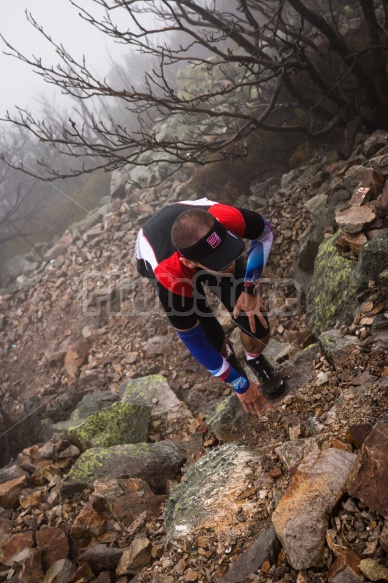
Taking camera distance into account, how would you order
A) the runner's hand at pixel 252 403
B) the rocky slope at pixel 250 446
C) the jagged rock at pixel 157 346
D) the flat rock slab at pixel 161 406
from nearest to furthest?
the rocky slope at pixel 250 446, the runner's hand at pixel 252 403, the flat rock slab at pixel 161 406, the jagged rock at pixel 157 346

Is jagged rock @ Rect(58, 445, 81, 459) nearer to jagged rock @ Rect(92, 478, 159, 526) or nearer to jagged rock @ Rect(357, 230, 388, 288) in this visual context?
jagged rock @ Rect(92, 478, 159, 526)

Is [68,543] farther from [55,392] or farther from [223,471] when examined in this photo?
[55,392]

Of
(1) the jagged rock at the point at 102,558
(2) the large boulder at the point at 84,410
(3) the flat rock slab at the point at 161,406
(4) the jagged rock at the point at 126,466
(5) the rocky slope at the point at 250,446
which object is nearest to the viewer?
(5) the rocky slope at the point at 250,446

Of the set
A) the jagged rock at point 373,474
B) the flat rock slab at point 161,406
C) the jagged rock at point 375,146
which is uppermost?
the jagged rock at point 375,146

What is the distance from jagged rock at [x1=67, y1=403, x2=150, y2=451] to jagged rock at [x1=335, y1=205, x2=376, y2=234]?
10.8ft

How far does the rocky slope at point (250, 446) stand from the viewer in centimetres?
194

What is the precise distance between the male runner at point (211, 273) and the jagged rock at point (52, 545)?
6.17 feet

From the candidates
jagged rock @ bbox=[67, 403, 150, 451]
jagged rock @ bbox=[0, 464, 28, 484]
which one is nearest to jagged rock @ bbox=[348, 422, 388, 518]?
jagged rock @ bbox=[67, 403, 150, 451]

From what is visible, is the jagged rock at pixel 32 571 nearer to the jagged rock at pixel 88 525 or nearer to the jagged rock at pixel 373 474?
the jagged rock at pixel 88 525

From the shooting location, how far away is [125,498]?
3.24 metres

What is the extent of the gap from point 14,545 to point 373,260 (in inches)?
161

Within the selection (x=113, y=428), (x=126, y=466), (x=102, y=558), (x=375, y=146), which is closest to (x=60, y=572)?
(x=102, y=558)

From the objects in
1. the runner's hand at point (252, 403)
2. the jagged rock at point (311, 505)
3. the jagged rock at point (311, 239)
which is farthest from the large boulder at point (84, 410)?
the jagged rock at point (311, 505)

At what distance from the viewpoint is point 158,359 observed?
21.4ft
